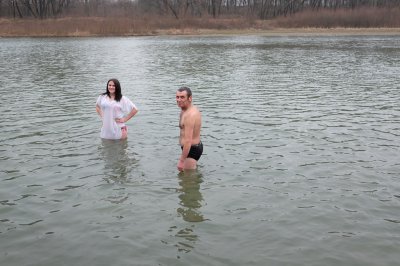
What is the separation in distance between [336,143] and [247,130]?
2579 mm

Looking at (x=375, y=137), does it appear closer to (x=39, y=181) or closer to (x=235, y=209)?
(x=235, y=209)

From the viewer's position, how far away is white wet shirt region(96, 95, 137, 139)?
10477 millimetres

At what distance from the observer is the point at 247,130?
40.7ft

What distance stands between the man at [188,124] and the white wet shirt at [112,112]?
2835mm

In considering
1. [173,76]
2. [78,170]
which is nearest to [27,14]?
[173,76]

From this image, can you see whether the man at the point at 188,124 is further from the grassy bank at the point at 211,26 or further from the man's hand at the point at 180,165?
the grassy bank at the point at 211,26

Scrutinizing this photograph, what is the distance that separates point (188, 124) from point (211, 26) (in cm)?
6646

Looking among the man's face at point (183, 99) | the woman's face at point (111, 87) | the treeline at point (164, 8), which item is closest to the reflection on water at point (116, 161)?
the woman's face at point (111, 87)

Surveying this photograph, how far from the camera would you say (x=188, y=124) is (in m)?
7.89

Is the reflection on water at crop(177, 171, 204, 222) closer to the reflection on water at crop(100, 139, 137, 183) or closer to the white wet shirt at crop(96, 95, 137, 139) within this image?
the reflection on water at crop(100, 139, 137, 183)

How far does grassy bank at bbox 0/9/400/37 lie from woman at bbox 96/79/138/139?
54.5m

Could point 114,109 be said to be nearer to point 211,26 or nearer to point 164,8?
point 211,26

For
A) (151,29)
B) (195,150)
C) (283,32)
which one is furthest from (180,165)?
(283,32)

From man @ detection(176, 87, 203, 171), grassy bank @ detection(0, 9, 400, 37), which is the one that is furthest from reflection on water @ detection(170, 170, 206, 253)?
grassy bank @ detection(0, 9, 400, 37)
